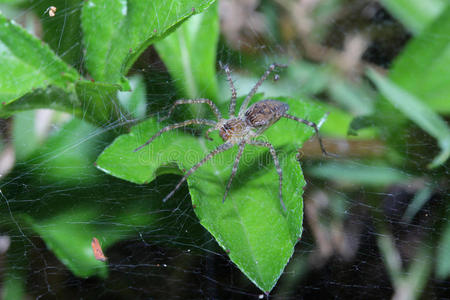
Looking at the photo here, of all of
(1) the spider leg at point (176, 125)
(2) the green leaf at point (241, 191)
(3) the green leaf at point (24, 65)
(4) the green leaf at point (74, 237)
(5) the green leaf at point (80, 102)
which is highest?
(3) the green leaf at point (24, 65)

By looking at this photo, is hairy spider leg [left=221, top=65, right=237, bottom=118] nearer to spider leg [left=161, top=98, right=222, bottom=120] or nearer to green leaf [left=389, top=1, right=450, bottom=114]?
spider leg [left=161, top=98, right=222, bottom=120]

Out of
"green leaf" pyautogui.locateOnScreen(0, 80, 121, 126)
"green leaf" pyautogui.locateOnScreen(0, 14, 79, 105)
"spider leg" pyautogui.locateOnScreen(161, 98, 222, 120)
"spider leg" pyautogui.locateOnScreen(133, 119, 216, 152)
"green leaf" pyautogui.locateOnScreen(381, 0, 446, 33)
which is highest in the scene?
"green leaf" pyautogui.locateOnScreen(381, 0, 446, 33)

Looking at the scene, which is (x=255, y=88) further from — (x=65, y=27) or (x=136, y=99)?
(x=65, y=27)

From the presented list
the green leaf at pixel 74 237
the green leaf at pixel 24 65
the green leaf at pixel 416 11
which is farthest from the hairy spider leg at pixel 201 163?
the green leaf at pixel 416 11

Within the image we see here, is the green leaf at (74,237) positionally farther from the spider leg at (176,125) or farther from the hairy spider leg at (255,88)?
the hairy spider leg at (255,88)

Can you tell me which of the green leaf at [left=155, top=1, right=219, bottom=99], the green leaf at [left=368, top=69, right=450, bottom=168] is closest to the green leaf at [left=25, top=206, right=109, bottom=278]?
the green leaf at [left=155, top=1, right=219, bottom=99]

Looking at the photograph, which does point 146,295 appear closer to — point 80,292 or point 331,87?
point 80,292
